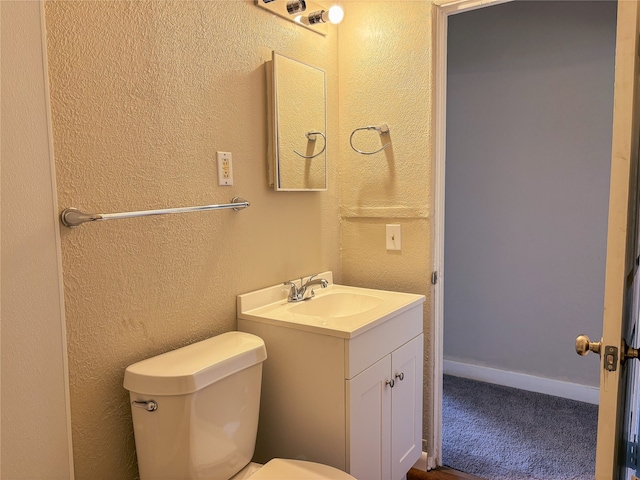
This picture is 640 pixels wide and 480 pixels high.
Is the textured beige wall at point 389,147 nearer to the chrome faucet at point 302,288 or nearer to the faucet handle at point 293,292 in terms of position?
the chrome faucet at point 302,288

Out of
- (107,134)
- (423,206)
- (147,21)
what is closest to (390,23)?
(423,206)

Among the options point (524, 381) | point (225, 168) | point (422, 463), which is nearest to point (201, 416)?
point (225, 168)

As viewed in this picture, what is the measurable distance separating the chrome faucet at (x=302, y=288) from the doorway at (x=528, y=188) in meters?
1.16

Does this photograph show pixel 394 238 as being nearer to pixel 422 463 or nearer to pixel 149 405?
pixel 422 463

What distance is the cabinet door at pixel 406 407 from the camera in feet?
5.71

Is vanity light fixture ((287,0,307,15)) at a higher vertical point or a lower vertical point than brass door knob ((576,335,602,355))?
higher

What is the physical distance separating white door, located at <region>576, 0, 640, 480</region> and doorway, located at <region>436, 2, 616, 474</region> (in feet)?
5.85

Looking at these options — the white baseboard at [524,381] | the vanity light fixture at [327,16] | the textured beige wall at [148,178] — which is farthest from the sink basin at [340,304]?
the white baseboard at [524,381]

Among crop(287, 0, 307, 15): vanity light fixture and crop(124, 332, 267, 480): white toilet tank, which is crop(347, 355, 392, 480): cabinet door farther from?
crop(287, 0, 307, 15): vanity light fixture

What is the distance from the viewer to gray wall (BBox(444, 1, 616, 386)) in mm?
2602

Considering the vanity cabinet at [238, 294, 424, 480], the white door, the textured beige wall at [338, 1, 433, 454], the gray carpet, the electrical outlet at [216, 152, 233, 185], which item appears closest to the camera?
the white door

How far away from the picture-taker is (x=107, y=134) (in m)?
1.27

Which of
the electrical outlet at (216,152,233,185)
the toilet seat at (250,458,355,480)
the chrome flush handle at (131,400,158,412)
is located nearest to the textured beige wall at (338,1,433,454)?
the electrical outlet at (216,152,233,185)

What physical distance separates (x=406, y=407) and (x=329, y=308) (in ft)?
1.55
